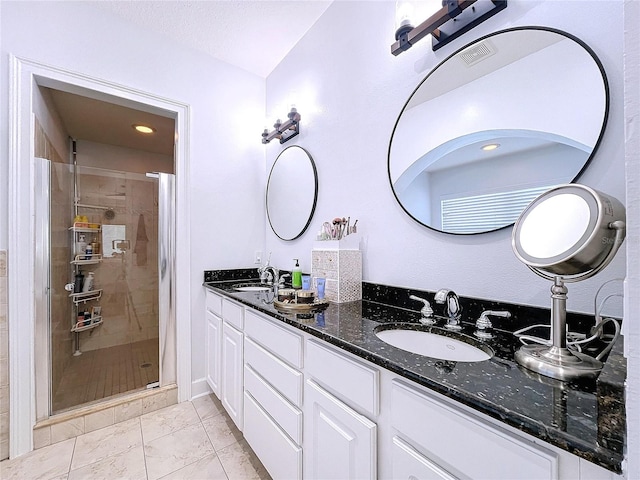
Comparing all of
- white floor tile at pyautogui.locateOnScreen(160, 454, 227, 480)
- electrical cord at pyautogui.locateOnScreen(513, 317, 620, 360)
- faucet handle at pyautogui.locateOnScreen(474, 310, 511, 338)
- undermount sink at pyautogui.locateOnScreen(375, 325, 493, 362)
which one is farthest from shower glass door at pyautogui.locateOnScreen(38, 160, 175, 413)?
electrical cord at pyautogui.locateOnScreen(513, 317, 620, 360)

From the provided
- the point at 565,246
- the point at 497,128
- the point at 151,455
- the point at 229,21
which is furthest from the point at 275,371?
the point at 229,21

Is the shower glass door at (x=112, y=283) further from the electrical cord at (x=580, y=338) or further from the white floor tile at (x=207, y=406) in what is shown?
the electrical cord at (x=580, y=338)

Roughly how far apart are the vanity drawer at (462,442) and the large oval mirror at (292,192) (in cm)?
147

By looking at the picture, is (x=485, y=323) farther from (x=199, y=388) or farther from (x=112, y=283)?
(x=112, y=283)

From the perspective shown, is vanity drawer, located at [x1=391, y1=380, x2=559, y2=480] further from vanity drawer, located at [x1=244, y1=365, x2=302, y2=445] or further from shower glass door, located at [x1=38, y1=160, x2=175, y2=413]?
shower glass door, located at [x1=38, y1=160, x2=175, y2=413]

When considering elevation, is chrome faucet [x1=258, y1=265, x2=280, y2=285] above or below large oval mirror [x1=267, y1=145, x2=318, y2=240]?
below

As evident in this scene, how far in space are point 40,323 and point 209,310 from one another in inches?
37.6

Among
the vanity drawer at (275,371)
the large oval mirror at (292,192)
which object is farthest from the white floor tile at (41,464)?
the large oval mirror at (292,192)

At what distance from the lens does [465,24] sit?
3.78 ft

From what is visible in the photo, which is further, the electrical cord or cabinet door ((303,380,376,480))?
cabinet door ((303,380,376,480))

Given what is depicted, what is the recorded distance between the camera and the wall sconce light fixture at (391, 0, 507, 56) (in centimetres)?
108

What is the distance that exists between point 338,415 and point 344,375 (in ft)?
0.45

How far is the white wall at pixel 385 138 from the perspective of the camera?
0.87 metres

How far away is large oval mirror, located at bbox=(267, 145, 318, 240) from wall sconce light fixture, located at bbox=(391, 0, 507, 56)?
945 mm
